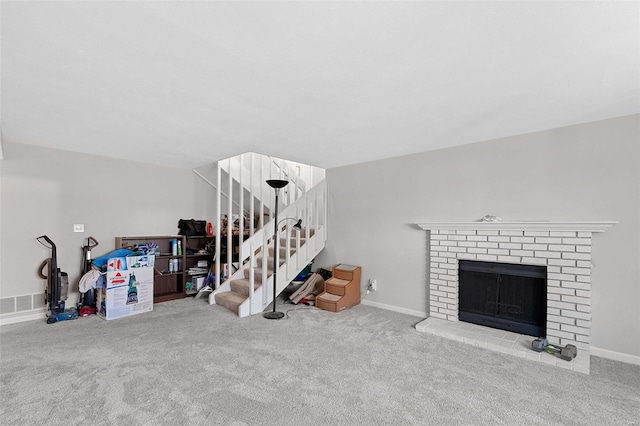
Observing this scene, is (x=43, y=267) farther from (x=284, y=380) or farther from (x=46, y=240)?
(x=284, y=380)

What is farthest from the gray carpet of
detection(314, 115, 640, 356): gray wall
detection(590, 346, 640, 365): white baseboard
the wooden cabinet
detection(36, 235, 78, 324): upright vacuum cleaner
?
the wooden cabinet

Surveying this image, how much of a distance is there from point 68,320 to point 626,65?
5572 millimetres

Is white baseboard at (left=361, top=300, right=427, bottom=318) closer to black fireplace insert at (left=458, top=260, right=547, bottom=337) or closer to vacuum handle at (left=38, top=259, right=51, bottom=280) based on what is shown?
black fireplace insert at (left=458, top=260, right=547, bottom=337)

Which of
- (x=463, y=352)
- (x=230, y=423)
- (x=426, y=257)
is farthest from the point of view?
(x=426, y=257)

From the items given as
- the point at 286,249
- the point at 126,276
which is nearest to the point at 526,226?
the point at 286,249

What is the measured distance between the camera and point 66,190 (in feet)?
13.1

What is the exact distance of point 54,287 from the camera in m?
3.62

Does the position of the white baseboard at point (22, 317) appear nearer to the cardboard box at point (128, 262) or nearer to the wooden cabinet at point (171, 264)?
the cardboard box at point (128, 262)

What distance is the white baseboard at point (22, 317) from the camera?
353 centimetres

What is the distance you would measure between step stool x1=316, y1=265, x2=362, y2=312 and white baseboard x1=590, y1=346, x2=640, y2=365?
253cm

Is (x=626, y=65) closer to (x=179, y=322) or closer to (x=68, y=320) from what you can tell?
(x=179, y=322)

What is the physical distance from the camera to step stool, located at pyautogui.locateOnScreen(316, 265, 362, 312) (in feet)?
13.5

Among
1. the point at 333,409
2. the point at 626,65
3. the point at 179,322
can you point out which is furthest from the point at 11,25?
the point at 626,65

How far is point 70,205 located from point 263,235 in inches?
99.3
